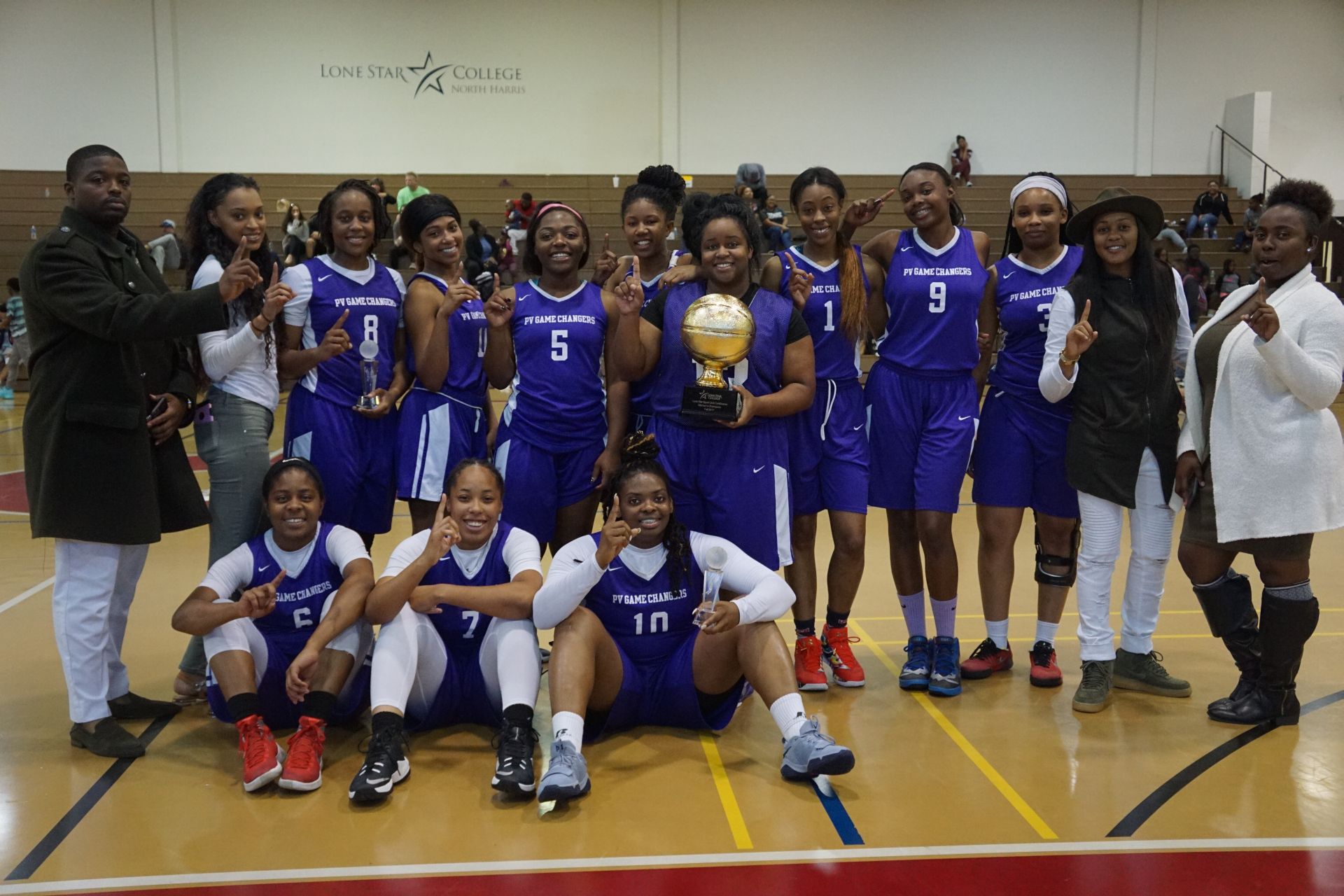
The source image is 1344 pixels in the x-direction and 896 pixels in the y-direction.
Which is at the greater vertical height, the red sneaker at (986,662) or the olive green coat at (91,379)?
the olive green coat at (91,379)

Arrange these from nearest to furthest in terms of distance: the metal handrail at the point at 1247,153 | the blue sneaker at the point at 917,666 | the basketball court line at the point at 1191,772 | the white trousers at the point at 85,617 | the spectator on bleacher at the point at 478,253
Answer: the basketball court line at the point at 1191,772 → the white trousers at the point at 85,617 → the blue sneaker at the point at 917,666 → the spectator on bleacher at the point at 478,253 → the metal handrail at the point at 1247,153

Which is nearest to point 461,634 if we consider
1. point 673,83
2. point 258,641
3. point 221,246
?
point 258,641

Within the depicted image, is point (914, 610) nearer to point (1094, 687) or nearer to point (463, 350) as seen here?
point (1094, 687)

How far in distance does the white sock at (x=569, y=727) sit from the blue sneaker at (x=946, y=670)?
1.61 m

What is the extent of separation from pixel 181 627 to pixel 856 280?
2745 mm

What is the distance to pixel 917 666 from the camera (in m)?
4.66

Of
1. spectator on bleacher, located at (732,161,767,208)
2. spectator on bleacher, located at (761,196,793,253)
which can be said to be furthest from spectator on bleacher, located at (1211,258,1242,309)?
spectator on bleacher, located at (732,161,767,208)

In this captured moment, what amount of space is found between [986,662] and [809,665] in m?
0.76

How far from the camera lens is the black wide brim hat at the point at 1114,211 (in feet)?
14.2

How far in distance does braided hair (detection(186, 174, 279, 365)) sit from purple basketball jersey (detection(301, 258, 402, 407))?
16 cm

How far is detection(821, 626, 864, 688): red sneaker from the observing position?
4.66m

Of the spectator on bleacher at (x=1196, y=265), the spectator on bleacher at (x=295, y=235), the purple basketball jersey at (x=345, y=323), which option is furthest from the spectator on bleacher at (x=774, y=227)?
the purple basketball jersey at (x=345, y=323)

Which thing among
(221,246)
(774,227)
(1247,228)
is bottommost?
(221,246)

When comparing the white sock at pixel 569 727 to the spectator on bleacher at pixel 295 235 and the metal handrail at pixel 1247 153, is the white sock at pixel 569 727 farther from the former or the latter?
the metal handrail at pixel 1247 153
